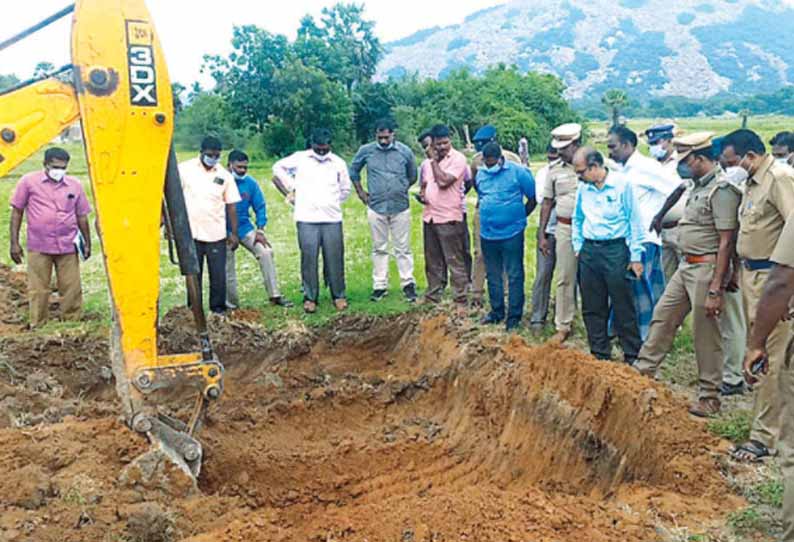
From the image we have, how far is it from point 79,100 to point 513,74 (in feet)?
132

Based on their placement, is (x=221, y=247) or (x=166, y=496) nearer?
(x=166, y=496)

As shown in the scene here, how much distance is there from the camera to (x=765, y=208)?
514 cm

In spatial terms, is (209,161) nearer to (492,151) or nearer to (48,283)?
(48,283)

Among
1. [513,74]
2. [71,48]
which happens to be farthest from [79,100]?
[513,74]

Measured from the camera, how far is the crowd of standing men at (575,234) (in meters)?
5.20

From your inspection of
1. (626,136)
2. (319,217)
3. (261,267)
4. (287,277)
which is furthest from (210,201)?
(626,136)

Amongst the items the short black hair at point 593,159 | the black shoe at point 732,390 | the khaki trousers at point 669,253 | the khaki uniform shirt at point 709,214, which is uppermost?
the short black hair at point 593,159

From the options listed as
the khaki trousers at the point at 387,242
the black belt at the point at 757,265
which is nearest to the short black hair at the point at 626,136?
the black belt at the point at 757,265

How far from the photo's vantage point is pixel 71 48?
4156 millimetres

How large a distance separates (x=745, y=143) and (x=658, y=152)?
116 inches

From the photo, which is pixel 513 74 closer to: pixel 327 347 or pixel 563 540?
pixel 327 347

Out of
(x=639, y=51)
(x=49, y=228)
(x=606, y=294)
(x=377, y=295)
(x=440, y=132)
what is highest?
(x=639, y=51)

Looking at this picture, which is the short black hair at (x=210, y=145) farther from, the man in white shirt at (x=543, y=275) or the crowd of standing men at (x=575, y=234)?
the man in white shirt at (x=543, y=275)

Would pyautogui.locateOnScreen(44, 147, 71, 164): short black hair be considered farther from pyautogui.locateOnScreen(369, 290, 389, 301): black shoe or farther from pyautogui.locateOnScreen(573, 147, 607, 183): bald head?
pyautogui.locateOnScreen(573, 147, 607, 183): bald head
